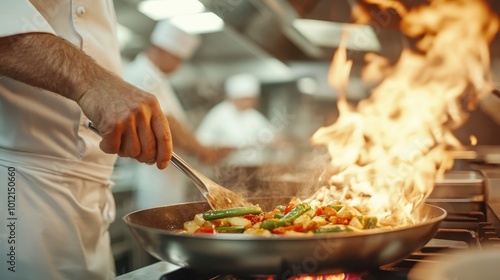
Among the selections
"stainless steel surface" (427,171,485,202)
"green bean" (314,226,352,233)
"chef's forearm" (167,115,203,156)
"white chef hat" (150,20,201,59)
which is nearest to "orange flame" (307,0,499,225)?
"stainless steel surface" (427,171,485,202)

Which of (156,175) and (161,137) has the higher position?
(161,137)

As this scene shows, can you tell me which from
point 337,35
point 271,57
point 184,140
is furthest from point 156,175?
point 337,35

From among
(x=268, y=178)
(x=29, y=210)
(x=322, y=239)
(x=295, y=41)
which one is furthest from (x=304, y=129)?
(x=322, y=239)

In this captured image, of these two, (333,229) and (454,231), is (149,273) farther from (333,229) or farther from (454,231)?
(454,231)

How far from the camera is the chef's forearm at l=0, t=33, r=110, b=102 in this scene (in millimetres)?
1068

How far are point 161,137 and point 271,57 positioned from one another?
123 inches

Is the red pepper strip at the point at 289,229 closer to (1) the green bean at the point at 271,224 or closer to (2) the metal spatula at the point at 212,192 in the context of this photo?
(1) the green bean at the point at 271,224

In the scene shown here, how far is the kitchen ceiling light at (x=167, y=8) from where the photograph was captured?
437 centimetres

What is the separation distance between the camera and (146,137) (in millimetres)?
1012

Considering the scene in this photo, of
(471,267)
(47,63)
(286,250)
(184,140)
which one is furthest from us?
(184,140)

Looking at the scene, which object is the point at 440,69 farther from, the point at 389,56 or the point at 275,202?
the point at 275,202

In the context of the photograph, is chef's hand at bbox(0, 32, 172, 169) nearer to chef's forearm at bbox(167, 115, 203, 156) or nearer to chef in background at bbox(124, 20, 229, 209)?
chef's forearm at bbox(167, 115, 203, 156)

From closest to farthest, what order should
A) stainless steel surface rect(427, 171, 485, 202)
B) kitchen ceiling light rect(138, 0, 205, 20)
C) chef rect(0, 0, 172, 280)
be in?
chef rect(0, 0, 172, 280) → stainless steel surface rect(427, 171, 485, 202) → kitchen ceiling light rect(138, 0, 205, 20)

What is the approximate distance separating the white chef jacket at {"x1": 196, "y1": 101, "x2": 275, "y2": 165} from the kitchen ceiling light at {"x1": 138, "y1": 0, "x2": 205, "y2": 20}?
122cm
